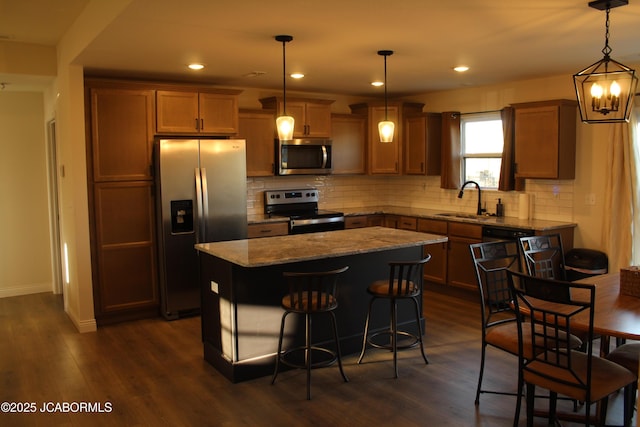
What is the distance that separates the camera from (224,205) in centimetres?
545

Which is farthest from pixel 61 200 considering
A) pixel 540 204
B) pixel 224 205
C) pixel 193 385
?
pixel 540 204

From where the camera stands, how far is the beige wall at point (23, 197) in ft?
20.9

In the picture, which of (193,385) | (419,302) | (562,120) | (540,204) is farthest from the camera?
(540,204)

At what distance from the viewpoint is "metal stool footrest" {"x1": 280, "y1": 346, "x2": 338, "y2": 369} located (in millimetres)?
3811

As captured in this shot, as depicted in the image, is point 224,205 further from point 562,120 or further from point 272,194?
point 562,120

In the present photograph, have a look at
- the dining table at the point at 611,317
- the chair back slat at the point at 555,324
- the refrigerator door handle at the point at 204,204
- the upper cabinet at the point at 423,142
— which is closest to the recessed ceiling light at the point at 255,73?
the refrigerator door handle at the point at 204,204

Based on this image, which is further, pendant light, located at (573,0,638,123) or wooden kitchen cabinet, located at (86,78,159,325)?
wooden kitchen cabinet, located at (86,78,159,325)

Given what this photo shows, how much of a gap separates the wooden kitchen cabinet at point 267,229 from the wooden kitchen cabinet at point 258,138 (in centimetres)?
64

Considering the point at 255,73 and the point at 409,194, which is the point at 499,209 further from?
the point at 255,73

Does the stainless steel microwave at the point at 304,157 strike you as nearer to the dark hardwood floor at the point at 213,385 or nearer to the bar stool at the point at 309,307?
the dark hardwood floor at the point at 213,385

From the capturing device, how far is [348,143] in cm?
695

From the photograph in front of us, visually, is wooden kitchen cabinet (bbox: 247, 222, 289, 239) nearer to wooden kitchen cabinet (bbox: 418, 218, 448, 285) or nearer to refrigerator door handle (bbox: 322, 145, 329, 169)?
refrigerator door handle (bbox: 322, 145, 329, 169)

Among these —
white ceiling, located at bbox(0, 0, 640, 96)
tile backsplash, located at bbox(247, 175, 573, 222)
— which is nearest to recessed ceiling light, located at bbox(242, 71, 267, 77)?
white ceiling, located at bbox(0, 0, 640, 96)

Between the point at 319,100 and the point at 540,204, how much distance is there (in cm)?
280
